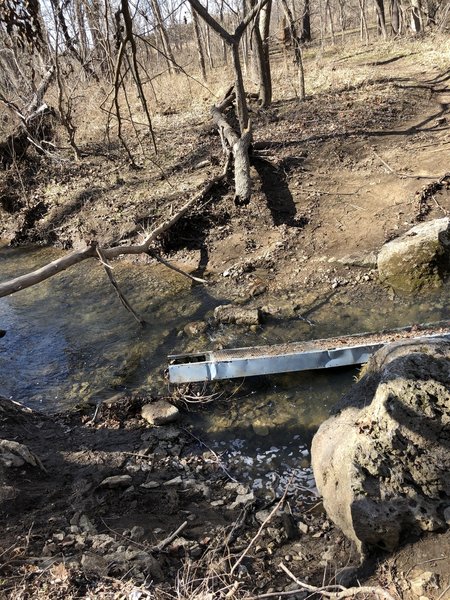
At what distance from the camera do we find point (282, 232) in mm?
8086

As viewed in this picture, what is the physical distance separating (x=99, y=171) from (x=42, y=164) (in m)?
1.84

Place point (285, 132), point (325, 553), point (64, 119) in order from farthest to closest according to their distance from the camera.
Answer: point (64, 119) < point (285, 132) < point (325, 553)

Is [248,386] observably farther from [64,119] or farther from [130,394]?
[64,119]

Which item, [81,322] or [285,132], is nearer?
[81,322]

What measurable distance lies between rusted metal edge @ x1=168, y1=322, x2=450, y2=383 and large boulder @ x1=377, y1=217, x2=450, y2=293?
1.22 metres

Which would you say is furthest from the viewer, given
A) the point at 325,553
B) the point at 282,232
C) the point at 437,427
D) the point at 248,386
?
the point at 282,232

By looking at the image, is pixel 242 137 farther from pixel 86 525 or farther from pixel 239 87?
pixel 86 525

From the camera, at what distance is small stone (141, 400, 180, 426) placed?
15.8 feet

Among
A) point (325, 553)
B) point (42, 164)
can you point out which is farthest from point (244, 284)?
point (42, 164)

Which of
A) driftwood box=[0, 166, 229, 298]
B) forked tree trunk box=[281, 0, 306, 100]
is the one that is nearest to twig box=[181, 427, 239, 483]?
driftwood box=[0, 166, 229, 298]

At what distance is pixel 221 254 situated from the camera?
26.8 feet

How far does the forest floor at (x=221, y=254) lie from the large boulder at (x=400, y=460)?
0.52ft

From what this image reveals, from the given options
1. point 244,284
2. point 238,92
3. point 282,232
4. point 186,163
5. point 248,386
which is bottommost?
point 248,386

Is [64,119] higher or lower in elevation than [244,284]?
higher
